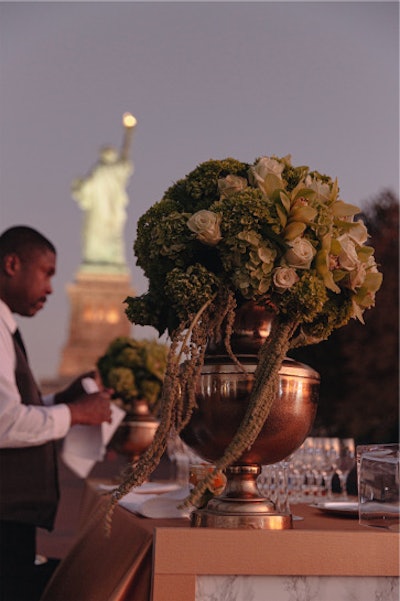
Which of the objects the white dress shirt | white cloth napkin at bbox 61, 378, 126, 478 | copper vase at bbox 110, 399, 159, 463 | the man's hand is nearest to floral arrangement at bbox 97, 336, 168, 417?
copper vase at bbox 110, 399, 159, 463

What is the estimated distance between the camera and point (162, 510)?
1.86m

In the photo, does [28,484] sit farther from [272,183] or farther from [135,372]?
[272,183]

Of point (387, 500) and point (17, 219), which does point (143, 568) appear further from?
point (17, 219)

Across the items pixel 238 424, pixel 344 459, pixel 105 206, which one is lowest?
pixel 344 459

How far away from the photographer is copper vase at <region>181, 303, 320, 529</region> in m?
1.62

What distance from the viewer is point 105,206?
29.2m

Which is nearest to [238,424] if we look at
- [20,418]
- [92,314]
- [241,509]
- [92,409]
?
[241,509]

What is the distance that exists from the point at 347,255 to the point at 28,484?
1681mm

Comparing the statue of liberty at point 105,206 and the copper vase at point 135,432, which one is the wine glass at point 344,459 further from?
the statue of liberty at point 105,206

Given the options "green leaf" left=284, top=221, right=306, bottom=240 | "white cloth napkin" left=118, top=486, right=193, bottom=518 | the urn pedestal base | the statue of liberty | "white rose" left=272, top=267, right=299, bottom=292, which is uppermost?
the statue of liberty

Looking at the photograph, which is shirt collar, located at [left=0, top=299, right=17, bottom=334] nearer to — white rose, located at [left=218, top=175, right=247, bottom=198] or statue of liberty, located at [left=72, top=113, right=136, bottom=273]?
white rose, located at [left=218, top=175, right=247, bottom=198]

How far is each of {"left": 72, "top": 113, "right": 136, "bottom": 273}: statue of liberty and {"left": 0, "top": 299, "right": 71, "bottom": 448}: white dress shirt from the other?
2679cm

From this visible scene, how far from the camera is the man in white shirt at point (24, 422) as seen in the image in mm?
2611

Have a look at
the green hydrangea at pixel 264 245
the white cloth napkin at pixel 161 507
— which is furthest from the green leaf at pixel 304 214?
the white cloth napkin at pixel 161 507
